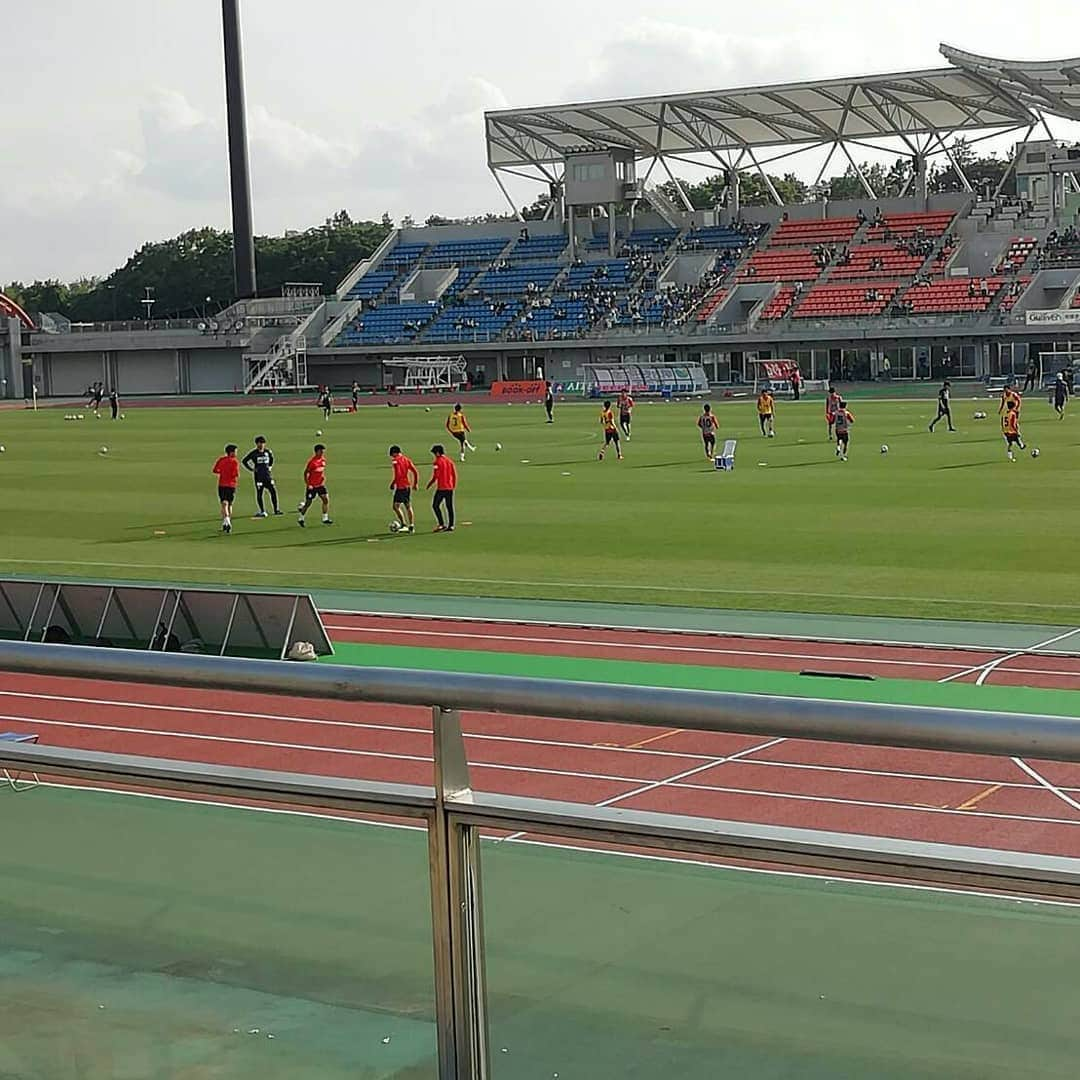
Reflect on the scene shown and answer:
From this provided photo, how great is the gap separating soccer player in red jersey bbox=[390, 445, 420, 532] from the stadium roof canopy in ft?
167

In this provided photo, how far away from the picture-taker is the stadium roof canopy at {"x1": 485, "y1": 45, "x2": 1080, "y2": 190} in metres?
74.9

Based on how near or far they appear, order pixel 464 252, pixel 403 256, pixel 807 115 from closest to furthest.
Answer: pixel 807 115 < pixel 464 252 < pixel 403 256

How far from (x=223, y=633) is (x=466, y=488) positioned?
692 inches

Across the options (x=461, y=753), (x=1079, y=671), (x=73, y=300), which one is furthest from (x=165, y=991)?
(x=73, y=300)

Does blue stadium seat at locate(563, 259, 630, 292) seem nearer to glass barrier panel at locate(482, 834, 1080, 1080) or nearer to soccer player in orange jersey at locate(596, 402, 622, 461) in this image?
soccer player in orange jersey at locate(596, 402, 622, 461)

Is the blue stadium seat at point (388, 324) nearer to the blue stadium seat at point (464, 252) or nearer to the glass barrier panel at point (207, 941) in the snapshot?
the blue stadium seat at point (464, 252)

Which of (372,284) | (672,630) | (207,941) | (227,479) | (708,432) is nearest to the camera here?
(207,941)

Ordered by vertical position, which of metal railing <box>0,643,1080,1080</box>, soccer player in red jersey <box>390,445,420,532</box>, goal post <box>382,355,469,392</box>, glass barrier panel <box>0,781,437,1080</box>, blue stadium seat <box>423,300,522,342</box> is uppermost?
blue stadium seat <box>423,300,522,342</box>

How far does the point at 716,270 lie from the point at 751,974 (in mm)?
89065

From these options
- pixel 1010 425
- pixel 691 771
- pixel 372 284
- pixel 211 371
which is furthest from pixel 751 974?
pixel 211 371

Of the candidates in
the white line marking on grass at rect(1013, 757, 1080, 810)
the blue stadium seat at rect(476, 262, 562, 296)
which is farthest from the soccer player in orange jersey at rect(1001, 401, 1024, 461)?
the blue stadium seat at rect(476, 262, 562, 296)

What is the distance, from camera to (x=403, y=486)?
27.6m

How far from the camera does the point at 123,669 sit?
291 cm

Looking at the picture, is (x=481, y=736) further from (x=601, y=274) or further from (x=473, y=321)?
(x=601, y=274)
